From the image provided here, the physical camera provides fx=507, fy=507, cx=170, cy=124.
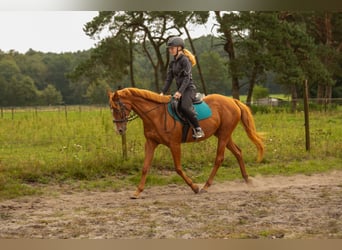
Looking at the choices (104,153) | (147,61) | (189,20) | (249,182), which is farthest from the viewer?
(147,61)

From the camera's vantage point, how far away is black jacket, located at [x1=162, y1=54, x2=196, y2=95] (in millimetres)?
5195

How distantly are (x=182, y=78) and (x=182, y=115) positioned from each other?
0.40 metres

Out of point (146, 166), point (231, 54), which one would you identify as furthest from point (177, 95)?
point (231, 54)

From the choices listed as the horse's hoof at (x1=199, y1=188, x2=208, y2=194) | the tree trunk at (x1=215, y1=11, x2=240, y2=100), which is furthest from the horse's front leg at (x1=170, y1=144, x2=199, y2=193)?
the tree trunk at (x1=215, y1=11, x2=240, y2=100)

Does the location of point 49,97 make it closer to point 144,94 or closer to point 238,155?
point 144,94

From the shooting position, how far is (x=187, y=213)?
4.75 m

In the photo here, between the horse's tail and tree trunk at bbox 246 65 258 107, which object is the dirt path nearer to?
the horse's tail

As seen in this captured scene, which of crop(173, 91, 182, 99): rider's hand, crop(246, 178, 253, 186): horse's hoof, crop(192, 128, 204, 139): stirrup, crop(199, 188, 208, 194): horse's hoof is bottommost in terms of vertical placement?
crop(199, 188, 208, 194): horse's hoof

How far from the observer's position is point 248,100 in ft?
24.3

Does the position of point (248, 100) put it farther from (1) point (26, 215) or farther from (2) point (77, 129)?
A: (1) point (26, 215)

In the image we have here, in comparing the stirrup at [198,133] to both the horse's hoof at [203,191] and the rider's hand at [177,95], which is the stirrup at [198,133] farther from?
the horse's hoof at [203,191]

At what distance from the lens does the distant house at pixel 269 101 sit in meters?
7.40

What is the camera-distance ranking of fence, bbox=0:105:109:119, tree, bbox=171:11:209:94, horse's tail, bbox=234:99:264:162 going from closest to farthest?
horse's tail, bbox=234:99:264:162, fence, bbox=0:105:109:119, tree, bbox=171:11:209:94

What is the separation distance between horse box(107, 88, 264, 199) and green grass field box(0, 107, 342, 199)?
575mm
